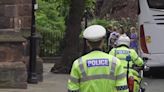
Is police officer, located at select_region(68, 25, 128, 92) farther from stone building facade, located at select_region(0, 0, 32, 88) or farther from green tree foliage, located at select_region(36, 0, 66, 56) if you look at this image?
green tree foliage, located at select_region(36, 0, 66, 56)

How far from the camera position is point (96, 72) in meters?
6.04

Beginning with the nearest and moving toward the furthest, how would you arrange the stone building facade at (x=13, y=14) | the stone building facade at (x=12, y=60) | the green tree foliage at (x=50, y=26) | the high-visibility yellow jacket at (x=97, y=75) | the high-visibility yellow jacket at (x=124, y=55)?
the high-visibility yellow jacket at (x=97, y=75) → the high-visibility yellow jacket at (x=124, y=55) → the stone building facade at (x=12, y=60) → the stone building facade at (x=13, y=14) → the green tree foliage at (x=50, y=26)

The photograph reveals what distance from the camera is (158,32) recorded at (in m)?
19.5

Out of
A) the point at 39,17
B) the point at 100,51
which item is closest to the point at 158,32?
the point at 39,17

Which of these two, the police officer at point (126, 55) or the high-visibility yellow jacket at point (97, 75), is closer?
the high-visibility yellow jacket at point (97, 75)

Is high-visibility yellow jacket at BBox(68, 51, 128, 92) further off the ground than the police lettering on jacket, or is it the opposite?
the police lettering on jacket

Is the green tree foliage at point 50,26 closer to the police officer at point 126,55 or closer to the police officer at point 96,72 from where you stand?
the police officer at point 126,55

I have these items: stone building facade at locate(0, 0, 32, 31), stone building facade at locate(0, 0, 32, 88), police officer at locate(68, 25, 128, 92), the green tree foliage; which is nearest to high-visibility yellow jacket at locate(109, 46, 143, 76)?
police officer at locate(68, 25, 128, 92)

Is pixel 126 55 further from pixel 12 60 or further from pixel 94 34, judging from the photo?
pixel 12 60

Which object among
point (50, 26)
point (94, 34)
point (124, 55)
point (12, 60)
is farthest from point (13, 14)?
point (50, 26)

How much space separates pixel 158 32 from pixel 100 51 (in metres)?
13.6

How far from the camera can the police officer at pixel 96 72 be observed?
19.7 feet

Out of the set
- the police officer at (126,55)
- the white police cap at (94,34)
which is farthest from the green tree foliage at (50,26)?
the white police cap at (94,34)

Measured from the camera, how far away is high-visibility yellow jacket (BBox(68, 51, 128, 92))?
19.7 feet
